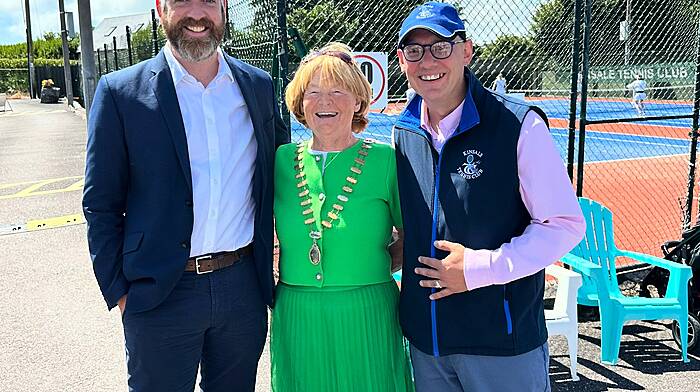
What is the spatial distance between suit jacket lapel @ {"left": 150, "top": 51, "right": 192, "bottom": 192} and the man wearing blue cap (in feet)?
2.61

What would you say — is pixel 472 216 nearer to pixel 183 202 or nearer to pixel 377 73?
pixel 183 202

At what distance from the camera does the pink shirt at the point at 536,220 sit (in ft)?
7.06

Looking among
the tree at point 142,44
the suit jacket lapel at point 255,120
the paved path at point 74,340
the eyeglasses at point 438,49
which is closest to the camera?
the eyeglasses at point 438,49

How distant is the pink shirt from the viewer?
7.06 ft

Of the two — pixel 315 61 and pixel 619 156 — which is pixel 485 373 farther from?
pixel 619 156

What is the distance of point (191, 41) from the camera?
8.34 ft

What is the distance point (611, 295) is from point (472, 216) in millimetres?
2513

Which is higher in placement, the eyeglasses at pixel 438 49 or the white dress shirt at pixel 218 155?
the eyeglasses at pixel 438 49

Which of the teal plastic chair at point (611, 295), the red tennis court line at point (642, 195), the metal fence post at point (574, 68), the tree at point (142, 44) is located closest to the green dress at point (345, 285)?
the teal plastic chair at point (611, 295)

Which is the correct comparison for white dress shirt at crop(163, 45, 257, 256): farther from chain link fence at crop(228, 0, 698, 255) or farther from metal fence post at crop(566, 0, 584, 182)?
metal fence post at crop(566, 0, 584, 182)

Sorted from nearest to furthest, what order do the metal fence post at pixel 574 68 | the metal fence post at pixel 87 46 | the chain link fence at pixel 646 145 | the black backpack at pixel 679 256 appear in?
1. the black backpack at pixel 679 256
2. the metal fence post at pixel 574 68
3. the chain link fence at pixel 646 145
4. the metal fence post at pixel 87 46

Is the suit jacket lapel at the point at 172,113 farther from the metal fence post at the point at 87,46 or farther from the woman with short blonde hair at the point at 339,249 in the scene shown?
the metal fence post at the point at 87,46

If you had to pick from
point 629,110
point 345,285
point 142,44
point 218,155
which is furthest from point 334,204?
point 629,110

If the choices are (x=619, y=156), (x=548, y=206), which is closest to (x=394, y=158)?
(x=548, y=206)
